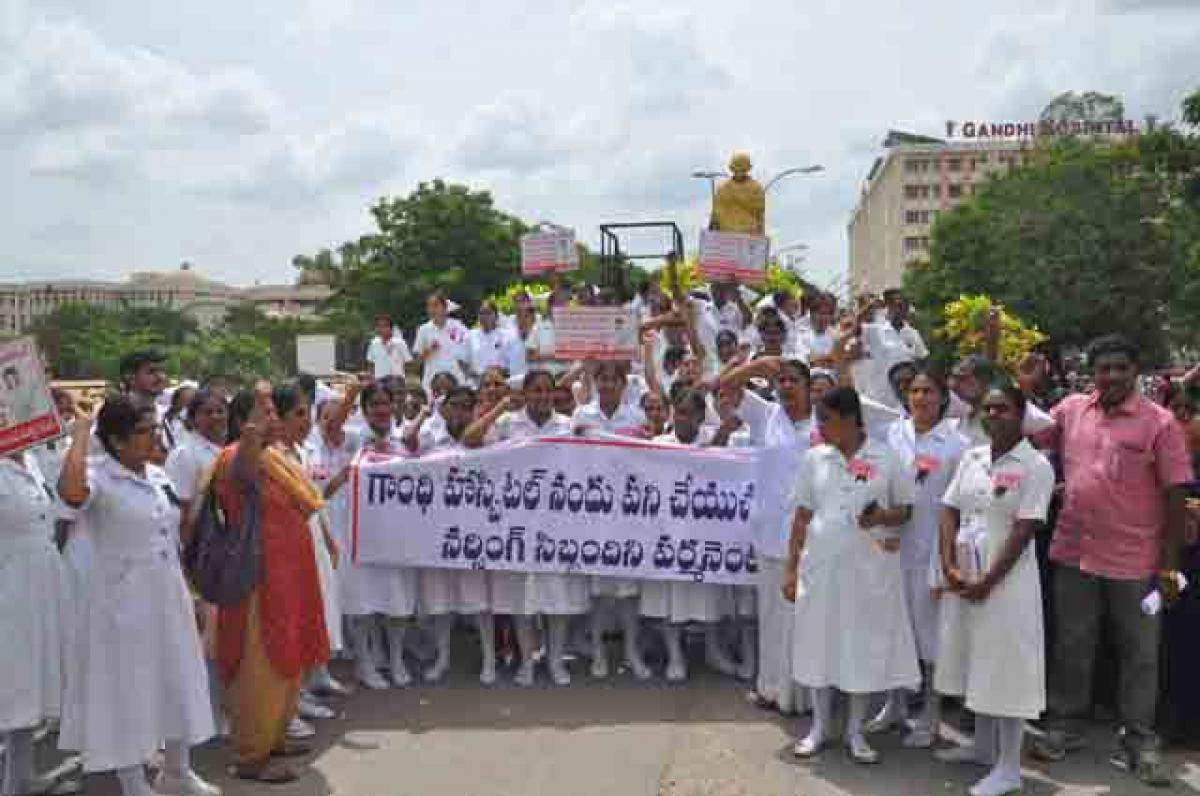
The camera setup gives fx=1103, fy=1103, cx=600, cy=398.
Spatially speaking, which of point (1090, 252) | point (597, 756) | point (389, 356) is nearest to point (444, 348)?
point (389, 356)

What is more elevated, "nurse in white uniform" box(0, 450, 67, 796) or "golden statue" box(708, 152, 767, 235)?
"golden statue" box(708, 152, 767, 235)

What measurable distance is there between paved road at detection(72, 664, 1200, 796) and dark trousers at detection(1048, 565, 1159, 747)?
27 cm

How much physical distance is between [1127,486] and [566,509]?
335cm

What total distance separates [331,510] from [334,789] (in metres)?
2.31

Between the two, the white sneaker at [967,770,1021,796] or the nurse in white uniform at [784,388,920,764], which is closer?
the white sneaker at [967,770,1021,796]

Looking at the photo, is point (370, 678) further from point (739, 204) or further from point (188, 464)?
point (739, 204)

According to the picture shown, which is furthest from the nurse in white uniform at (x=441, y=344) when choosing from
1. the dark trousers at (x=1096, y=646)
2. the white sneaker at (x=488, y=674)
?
the dark trousers at (x=1096, y=646)

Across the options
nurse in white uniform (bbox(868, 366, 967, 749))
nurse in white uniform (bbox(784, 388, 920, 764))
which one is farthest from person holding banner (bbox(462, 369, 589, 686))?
nurse in white uniform (bbox(868, 366, 967, 749))

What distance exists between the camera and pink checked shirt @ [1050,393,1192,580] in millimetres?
5371

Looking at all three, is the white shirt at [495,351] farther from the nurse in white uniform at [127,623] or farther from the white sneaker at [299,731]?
the nurse in white uniform at [127,623]

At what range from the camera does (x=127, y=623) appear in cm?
500

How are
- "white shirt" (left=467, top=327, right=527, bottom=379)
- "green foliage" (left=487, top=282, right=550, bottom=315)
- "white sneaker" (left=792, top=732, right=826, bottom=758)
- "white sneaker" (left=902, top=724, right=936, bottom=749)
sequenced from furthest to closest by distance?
"green foliage" (left=487, top=282, right=550, bottom=315), "white shirt" (left=467, top=327, right=527, bottom=379), "white sneaker" (left=902, top=724, right=936, bottom=749), "white sneaker" (left=792, top=732, right=826, bottom=758)

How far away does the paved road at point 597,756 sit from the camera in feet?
17.6

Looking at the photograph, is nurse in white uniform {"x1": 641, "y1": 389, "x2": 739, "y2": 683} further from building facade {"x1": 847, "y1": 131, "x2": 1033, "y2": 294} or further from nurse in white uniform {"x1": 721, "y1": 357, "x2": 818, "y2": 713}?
building facade {"x1": 847, "y1": 131, "x2": 1033, "y2": 294}
